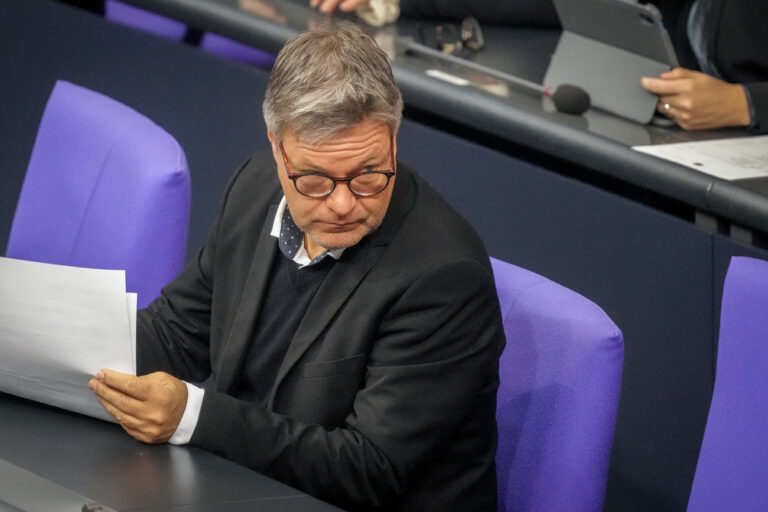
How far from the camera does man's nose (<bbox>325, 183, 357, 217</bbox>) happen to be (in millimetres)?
1451

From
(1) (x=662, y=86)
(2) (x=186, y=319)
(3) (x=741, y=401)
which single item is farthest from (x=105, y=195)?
(1) (x=662, y=86)

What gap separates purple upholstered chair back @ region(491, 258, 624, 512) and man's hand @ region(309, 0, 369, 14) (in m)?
1.56

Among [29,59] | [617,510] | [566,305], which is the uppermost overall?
[566,305]

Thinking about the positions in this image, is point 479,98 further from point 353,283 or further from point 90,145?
point 353,283

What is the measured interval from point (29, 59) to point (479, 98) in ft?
4.93

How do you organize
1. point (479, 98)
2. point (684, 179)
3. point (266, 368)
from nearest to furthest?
point (266, 368), point (684, 179), point (479, 98)

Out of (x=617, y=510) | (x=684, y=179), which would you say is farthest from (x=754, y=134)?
(x=617, y=510)

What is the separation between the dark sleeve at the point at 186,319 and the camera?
67.5 inches

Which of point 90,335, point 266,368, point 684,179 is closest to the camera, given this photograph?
point 90,335

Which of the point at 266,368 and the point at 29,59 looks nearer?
the point at 266,368

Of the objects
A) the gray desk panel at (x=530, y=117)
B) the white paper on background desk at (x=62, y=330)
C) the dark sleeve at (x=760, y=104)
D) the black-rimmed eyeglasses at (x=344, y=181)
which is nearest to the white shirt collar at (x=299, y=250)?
the black-rimmed eyeglasses at (x=344, y=181)

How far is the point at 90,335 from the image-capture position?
1.32 m

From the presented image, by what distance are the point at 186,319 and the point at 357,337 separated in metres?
0.36

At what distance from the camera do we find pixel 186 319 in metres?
1.74
